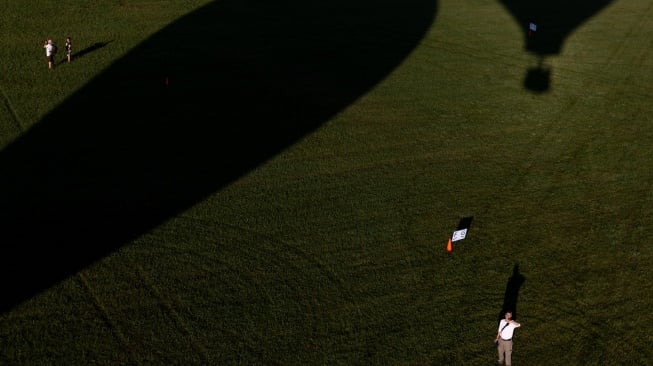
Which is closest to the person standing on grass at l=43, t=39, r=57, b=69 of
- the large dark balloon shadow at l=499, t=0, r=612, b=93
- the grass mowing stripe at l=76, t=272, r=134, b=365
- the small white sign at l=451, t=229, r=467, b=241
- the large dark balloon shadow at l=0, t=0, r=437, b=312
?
the large dark balloon shadow at l=0, t=0, r=437, b=312

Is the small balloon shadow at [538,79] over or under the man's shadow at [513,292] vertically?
over

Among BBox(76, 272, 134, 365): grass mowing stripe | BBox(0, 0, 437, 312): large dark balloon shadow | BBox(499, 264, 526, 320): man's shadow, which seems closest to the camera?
BBox(76, 272, 134, 365): grass mowing stripe

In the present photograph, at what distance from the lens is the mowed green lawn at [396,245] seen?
14.7 metres

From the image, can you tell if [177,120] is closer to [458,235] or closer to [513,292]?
[458,235]

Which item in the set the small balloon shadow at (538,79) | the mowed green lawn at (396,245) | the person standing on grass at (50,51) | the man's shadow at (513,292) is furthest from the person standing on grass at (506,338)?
the person standing on grass at (50,51)

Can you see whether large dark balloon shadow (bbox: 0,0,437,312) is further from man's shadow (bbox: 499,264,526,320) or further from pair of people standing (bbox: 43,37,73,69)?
man's shadow (bbox: 499,264,526,320)

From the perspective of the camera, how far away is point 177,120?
2322 centimetres

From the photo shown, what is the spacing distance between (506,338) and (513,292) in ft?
8.99

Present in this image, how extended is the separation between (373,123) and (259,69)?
20.5 ft

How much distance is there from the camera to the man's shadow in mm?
15984

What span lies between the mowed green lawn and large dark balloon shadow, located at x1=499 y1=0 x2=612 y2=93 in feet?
3.16

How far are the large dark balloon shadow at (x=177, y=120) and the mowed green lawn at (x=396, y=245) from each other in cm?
68

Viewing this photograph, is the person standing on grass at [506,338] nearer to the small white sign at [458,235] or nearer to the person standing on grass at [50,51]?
the small white sign at [458,235]

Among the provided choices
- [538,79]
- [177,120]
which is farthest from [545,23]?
[177,120]
